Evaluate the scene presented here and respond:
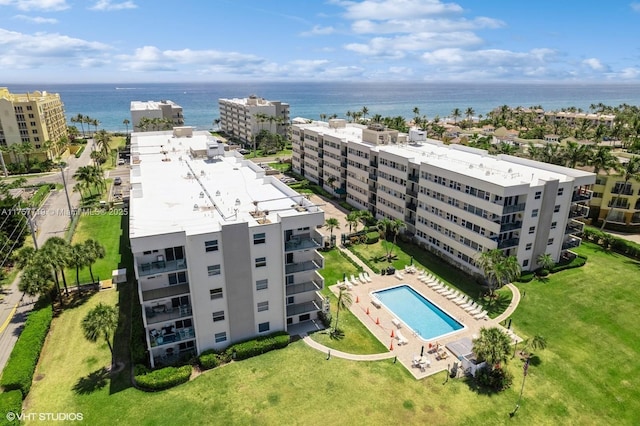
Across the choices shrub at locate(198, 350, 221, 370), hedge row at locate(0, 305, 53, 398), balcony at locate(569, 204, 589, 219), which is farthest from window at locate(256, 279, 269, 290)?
balcony at locate(569, 204, 589, 219)

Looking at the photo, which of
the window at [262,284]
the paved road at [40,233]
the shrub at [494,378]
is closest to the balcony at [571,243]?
the shrub at [494,378]

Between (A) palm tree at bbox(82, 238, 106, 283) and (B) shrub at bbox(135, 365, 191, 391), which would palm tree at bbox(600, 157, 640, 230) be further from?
(A) palm tree at bbox(82, 238, 106, 283)

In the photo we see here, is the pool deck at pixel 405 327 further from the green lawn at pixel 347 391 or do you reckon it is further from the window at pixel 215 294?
the window at pixel 215 294

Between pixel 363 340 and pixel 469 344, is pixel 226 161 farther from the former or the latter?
pixel 469 344

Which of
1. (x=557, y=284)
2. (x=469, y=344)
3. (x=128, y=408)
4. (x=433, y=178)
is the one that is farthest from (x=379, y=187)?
(x=128, y=408)

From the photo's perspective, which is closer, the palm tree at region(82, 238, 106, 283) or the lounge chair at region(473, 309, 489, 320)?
the lounge chair at region(473, 309, 489, 320)

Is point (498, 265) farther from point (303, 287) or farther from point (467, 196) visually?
point (303, 287)

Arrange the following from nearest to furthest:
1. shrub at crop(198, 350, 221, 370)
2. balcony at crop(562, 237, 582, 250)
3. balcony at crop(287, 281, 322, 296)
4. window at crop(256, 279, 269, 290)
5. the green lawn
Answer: the green lawn, shrub at crop(198, 350, 221, 370), window at crop(256, 279, 269, 290), balcony at crop(287, 281, 322, 296), balcony at crop(562, 237, 582, 250)

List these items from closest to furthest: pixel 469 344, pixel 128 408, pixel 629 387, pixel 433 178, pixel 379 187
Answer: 1. pixel 128 408
2. pixel 629 387
3. pixel 469 344
4. pixel 433 178
5. pixel 379 187
